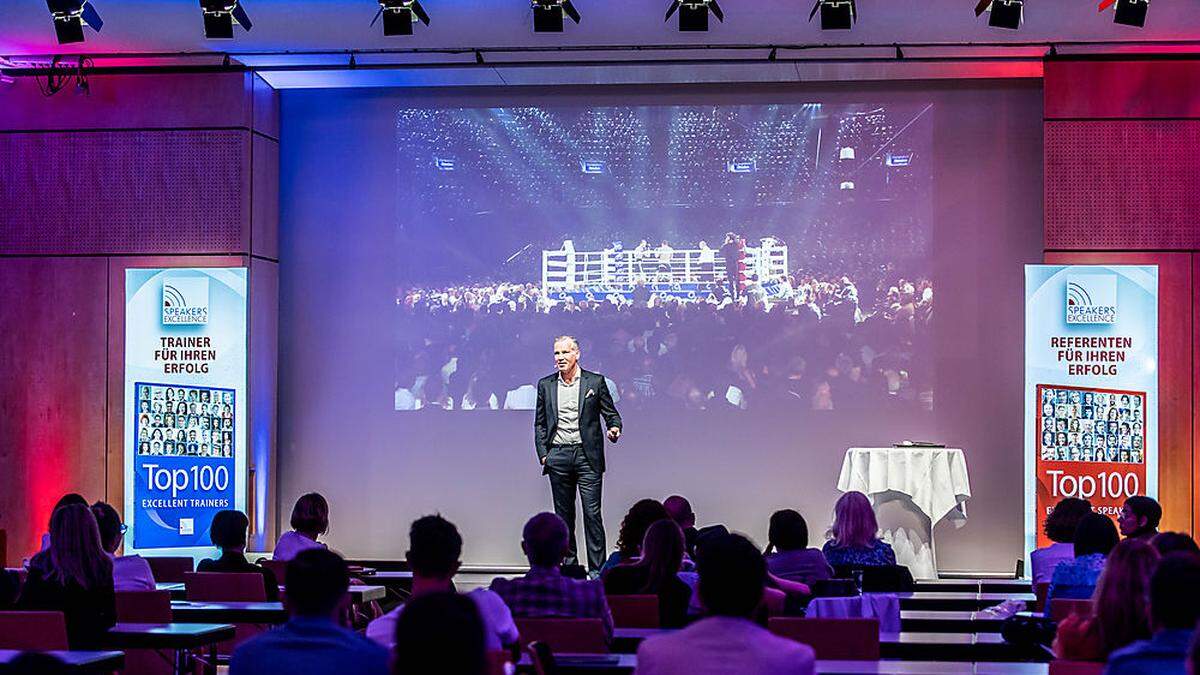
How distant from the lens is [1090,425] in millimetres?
10141

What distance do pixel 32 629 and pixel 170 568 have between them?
8.95 ft

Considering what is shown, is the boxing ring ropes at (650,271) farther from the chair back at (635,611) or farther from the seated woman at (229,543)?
the chair back at (635,611)

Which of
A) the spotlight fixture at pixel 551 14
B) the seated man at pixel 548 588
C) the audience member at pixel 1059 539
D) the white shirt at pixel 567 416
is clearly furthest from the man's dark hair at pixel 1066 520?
the spotlight fixture at pixel 551 14

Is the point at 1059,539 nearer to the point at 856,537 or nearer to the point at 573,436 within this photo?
the point at 856,537

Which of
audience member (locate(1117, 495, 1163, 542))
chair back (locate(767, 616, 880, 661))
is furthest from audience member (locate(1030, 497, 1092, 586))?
chair back (locate(767, 616, 880, 661))

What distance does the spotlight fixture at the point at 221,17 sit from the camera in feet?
31.0

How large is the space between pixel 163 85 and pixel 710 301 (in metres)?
4.49

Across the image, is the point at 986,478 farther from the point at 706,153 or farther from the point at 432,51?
the point at 432,51

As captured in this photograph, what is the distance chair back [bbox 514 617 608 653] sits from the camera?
4.42 metres

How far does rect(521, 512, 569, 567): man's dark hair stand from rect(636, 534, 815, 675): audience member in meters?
1.64

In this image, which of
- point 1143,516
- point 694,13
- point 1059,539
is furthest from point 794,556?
point 694,13

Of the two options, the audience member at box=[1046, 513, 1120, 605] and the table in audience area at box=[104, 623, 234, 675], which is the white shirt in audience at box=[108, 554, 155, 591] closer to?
the table in audience area at box=[104, 623, 234, 675]

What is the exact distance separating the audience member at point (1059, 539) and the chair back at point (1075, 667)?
3010 mm

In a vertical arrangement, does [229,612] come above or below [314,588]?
below
